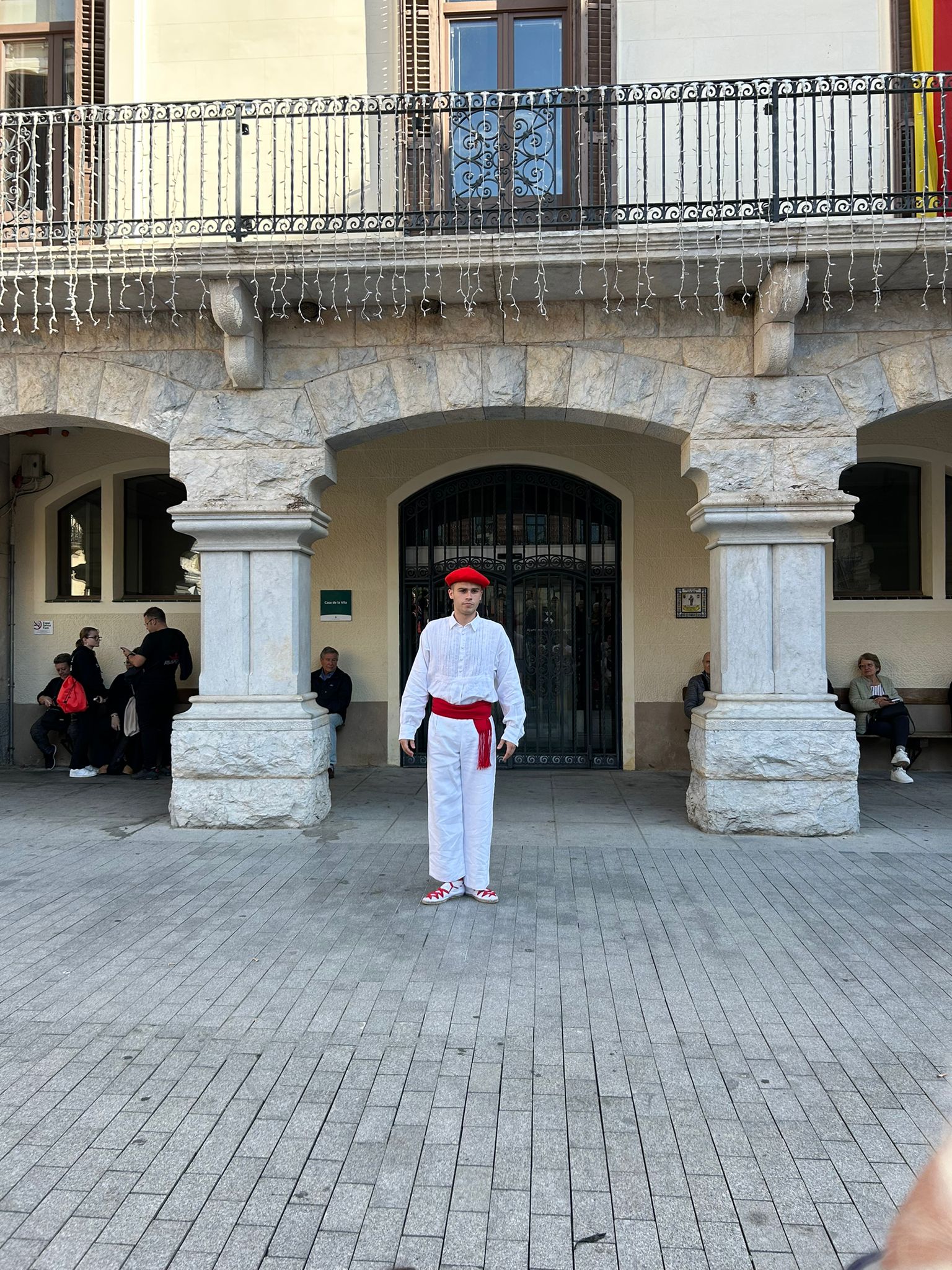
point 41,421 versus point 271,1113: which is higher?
point 41,421

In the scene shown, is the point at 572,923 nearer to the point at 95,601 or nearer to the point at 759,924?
the point at 759,924

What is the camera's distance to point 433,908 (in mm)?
5512

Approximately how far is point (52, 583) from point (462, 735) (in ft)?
25.0

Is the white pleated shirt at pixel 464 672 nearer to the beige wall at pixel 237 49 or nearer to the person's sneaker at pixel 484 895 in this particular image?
the person's sneaker at pixel 484 895

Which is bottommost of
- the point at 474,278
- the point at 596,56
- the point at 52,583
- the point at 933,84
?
the point at 52,583

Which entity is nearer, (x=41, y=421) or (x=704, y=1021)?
(x=704, y=1021)

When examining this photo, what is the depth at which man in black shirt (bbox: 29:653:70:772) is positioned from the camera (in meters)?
10.5

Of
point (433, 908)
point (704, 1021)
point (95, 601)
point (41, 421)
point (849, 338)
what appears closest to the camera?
point (704, 1021)

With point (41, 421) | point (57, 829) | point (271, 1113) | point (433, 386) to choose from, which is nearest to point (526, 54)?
point (433, 386)

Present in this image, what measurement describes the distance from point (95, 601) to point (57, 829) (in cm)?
417

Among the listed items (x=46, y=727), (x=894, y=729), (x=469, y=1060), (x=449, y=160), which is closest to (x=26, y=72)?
(x=449, y=160)

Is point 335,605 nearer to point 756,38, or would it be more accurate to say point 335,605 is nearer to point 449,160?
point 449,160

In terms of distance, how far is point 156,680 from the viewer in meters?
10.0

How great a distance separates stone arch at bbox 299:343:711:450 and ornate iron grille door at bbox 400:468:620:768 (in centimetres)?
295
